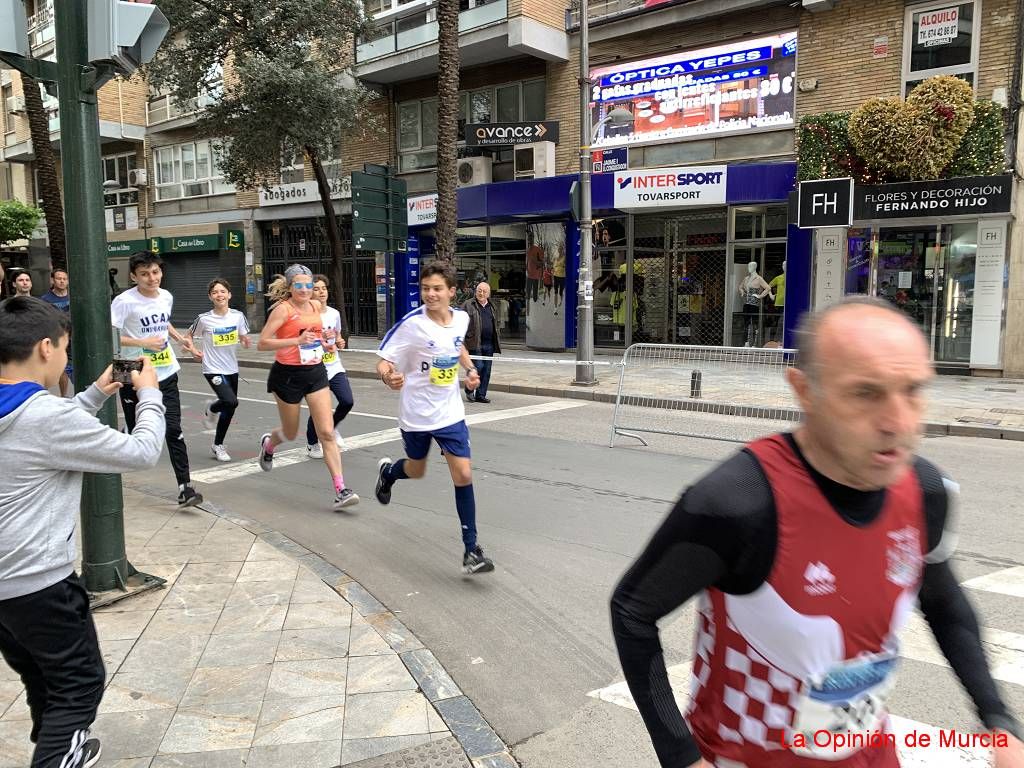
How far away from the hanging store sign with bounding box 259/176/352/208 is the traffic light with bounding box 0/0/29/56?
20.0 metres

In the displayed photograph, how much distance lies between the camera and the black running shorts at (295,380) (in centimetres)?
675

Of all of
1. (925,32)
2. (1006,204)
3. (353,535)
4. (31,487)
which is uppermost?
(925,32)

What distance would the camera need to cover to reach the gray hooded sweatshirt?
2.36 metres

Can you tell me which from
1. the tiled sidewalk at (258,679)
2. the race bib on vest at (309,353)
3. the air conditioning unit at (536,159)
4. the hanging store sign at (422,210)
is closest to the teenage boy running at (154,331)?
the race bib on vest at (309,353)

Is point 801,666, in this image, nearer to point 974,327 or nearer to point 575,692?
point 575,692

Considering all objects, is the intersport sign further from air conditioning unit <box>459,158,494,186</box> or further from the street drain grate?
the street drain grate

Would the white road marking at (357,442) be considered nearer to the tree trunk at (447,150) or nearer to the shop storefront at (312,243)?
the tree trunk at (447,150)

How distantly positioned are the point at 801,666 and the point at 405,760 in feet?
6.48

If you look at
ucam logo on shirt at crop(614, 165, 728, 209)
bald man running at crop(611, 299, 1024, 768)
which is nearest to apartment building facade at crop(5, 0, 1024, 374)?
ucam logo on shirt at crop(614, 165, 728, 209)

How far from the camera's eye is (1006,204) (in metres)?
13.2

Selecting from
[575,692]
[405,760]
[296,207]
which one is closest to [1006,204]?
[575,692]

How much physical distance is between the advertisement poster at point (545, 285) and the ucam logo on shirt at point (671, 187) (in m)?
2.62

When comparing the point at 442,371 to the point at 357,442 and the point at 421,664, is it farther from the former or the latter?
the point at 357,442

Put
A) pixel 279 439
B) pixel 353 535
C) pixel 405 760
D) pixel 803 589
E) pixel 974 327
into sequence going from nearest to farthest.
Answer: pixel 803 589 < pixel 405 760 < pixel 353 535 < pixel 279 439 < pixel 974 327
